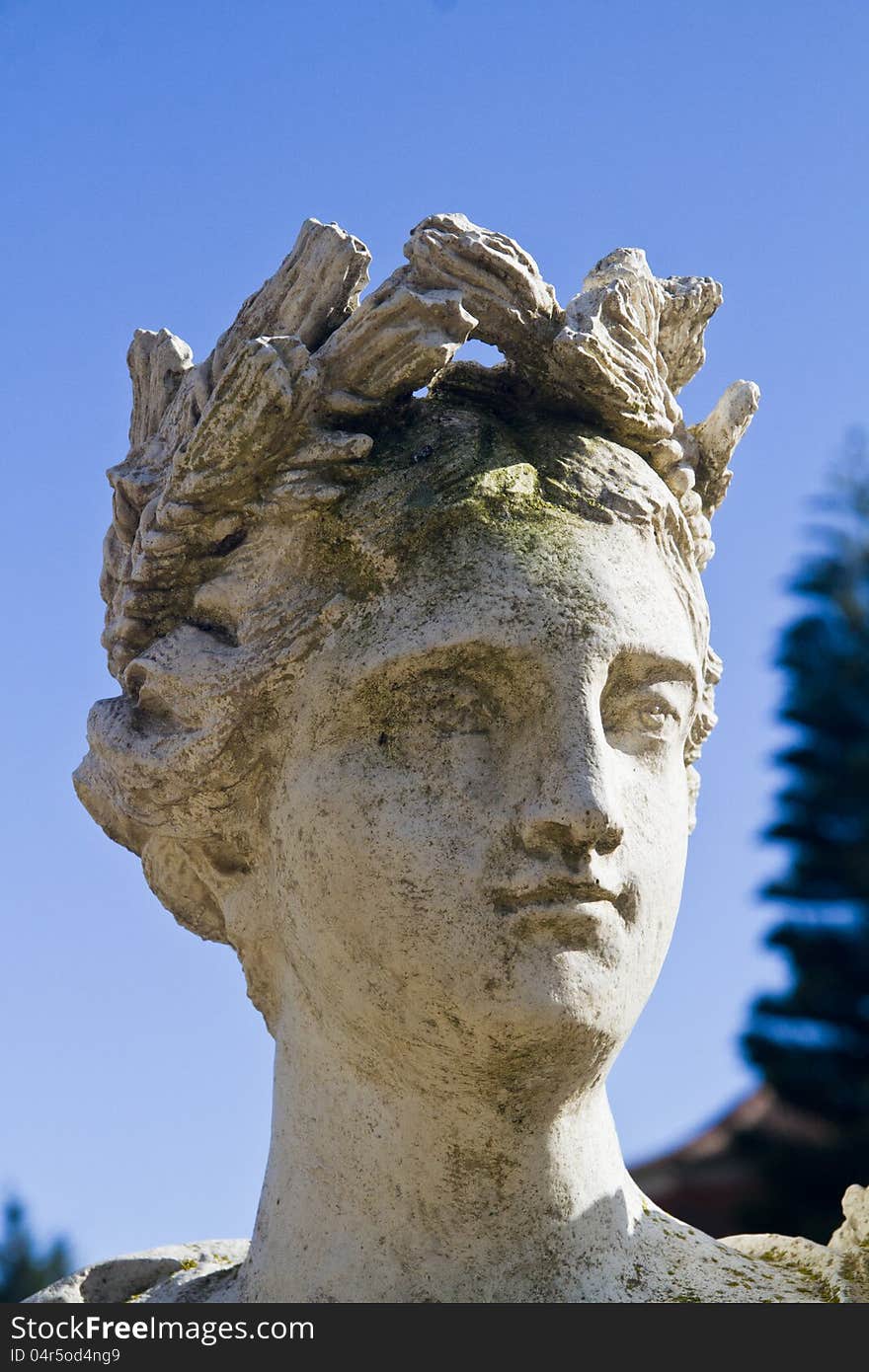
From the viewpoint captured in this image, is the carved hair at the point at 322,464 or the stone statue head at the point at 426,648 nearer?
the stone statue head at the point at 426,648

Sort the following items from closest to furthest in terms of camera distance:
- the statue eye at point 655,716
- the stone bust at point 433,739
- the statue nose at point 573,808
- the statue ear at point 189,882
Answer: the statue nose at point 573,808
the stone bust at point 433,739
the statue eye at point 655,716
the statue ear at point 189,882

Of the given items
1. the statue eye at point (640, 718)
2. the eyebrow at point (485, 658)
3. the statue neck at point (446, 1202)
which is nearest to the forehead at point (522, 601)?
the eyebrow at point (485, 658)

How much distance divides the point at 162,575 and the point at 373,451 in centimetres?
66

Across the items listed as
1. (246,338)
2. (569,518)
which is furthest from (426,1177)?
(246,338)

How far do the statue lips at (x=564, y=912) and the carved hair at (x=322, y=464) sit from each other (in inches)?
34.0

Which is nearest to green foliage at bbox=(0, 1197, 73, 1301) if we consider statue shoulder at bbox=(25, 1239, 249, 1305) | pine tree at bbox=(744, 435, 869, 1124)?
pine tree at bbox=(744, 435, 869, 1124)

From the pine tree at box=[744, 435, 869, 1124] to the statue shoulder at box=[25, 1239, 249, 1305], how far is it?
12.7 m

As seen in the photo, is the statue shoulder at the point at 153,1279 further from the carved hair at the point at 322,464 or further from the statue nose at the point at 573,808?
the statue nose at the point at 573,808

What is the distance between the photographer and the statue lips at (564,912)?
4.11 metres

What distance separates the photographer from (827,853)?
728 inches

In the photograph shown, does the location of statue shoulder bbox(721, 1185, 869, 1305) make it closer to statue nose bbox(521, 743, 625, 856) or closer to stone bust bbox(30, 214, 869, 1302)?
stone bust bbox(30, 214, 869, 1302)

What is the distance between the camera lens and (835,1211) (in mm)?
16516

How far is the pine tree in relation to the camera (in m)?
17.2

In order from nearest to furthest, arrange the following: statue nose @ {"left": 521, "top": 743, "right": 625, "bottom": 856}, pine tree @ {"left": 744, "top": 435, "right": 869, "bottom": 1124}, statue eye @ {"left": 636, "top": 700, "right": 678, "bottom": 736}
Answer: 1. statue nose @ {"left": 521, "top": 743, "right": 625, "bottom": 856}
2. statue eye @ {"left": 636, "top": 700, "right": 678, "bottom": 736}
3. pine tree @ {"left": 744, "top": 435, "right": 869, "bottom": 1124}
